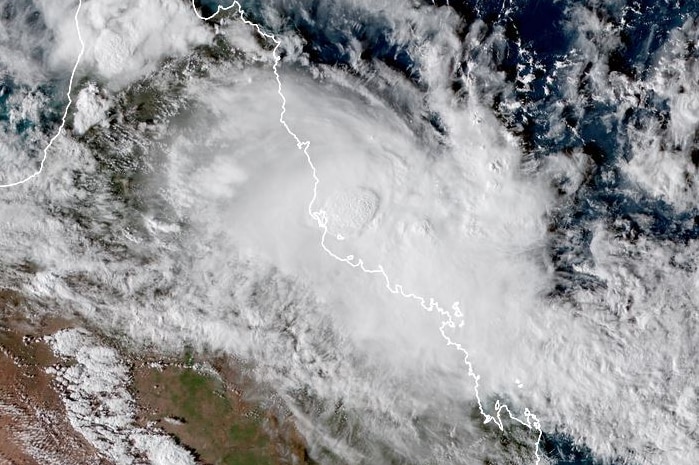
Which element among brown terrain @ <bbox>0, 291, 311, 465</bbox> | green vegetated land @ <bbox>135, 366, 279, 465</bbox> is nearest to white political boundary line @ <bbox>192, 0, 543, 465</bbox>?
brown terrain @ <bbox>0, 291, 311, 465</bbox>

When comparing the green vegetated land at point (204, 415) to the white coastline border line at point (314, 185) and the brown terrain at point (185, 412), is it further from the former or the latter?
the white coastline border line at point (314, 185)

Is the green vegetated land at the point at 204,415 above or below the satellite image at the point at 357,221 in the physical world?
below

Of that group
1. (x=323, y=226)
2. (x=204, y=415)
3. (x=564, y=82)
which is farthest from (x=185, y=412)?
(x=564, y=82)

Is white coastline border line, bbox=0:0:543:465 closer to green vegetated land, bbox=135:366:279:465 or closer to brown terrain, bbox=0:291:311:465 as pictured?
brown terrain, bbox=0:291:311:465

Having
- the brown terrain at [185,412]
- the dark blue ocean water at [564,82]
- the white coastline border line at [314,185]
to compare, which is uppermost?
the dark blue ocean water at [564,82]

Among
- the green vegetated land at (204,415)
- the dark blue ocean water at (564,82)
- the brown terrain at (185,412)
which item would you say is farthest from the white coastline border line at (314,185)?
the green vegetated land at (204,415)

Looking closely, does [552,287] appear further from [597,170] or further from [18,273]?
[18,273]

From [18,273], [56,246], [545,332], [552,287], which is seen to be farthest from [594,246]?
[18,273]
